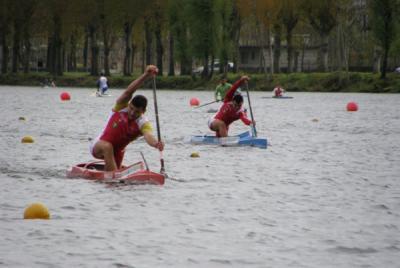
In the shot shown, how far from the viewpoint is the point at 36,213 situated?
513 inches

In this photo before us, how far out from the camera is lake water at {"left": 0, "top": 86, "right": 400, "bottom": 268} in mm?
10844

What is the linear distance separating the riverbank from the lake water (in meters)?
50.3

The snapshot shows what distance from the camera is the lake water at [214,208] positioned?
10844 mm

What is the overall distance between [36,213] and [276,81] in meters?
70.5

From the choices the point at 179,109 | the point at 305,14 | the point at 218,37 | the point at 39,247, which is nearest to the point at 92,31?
the point at 218,37

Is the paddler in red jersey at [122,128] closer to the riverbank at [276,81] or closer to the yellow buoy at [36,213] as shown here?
the yellow buoy at [36,213]

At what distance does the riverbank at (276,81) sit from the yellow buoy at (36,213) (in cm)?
6207

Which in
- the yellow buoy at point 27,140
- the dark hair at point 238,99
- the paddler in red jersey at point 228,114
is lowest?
the yellow buoy at point 27,140

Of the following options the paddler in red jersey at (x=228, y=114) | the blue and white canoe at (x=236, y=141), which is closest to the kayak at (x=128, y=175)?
the blue and white canoe at (x=236, y=141)

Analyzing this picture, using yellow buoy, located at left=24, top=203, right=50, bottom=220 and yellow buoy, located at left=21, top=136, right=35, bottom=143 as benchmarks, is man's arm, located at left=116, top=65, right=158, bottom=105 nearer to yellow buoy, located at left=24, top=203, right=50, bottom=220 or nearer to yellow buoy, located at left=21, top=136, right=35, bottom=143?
yellow buoy, located at left=24, top=203, right=50, bottom=220

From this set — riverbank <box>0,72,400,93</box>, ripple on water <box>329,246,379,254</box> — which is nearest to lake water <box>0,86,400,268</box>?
ripple on water <box>329,246,379,254</box>

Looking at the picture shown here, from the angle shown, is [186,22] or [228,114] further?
[186,22]

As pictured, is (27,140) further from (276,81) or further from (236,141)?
(276,81)

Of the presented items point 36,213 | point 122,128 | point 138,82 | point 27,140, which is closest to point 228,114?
point 27,140
